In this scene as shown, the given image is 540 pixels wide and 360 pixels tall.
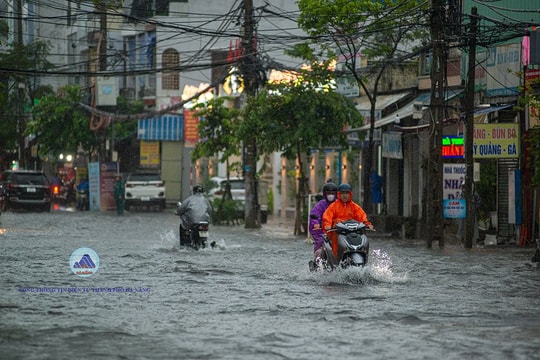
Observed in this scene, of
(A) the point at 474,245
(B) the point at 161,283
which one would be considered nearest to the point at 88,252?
(B) the point at 161,283

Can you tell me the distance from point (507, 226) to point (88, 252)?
12.4 meters

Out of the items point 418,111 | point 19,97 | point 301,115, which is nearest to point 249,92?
point 301,115

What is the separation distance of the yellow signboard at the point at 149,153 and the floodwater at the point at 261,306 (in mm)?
39952

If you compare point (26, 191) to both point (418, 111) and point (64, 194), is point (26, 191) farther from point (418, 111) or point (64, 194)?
point (418, 111)

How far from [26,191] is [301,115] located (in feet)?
64.3

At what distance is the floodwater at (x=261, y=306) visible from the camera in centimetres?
1131

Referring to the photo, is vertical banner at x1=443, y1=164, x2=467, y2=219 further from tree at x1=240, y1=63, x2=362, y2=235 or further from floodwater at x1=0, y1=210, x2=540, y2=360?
→ tree at x1=240, y1=63, x2=362, y2=235

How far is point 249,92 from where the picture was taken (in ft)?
133

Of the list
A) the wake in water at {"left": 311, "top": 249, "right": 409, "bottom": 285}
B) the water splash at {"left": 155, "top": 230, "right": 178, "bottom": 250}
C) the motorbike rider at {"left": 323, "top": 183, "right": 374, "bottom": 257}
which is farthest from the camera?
the water splash at {"left": 155, "top": 230, "right": 178, "bottom": 250}

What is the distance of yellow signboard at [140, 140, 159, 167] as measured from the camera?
6775cm

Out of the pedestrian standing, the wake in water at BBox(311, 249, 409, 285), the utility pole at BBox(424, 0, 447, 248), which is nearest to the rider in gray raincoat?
the utility pole at BBox(424, 0, 447, 248)

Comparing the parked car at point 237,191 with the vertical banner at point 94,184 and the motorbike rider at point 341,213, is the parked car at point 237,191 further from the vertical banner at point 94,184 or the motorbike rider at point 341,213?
the motorbike rider at point 341,213

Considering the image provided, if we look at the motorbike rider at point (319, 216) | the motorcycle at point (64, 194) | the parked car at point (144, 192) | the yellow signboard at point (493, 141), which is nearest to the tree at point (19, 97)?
the motorcycle at point (64, 194)

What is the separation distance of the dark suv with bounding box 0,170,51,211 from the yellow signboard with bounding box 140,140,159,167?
15.8 m
